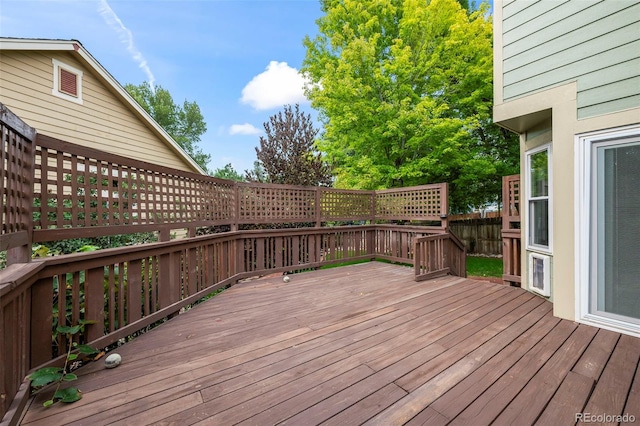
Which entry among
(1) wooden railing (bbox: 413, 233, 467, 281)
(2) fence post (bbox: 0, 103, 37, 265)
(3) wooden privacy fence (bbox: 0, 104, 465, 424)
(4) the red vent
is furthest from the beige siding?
(1) wooden railing (bbox: 413, 233, 467, 281)

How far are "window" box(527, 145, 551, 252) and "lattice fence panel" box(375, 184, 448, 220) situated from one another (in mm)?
1355

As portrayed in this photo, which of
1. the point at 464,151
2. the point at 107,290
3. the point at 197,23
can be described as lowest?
the point at 107,290

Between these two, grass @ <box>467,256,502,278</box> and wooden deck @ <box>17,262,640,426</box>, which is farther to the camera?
grass @ <box>467,256,502,278</box>

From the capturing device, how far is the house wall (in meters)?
2.45

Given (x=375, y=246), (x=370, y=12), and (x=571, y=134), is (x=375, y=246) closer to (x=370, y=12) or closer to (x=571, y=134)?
(x=571, y=134)

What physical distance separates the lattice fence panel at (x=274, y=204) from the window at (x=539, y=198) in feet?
11.4

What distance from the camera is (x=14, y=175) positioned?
5.09ft

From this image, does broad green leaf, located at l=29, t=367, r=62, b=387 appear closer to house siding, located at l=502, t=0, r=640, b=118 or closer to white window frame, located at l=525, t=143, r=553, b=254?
white window frame, located at l=525, t=143, r=553, b=254

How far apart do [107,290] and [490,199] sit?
12.3 meters

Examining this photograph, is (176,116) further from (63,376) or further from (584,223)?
(584,223)

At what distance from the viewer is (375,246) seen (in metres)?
6.16

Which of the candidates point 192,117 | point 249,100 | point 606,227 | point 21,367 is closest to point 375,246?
point 606,227

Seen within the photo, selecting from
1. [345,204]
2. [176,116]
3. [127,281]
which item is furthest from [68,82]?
[176,116]

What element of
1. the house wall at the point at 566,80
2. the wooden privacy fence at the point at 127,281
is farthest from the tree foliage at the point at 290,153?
the house wall at the point at 566,80
